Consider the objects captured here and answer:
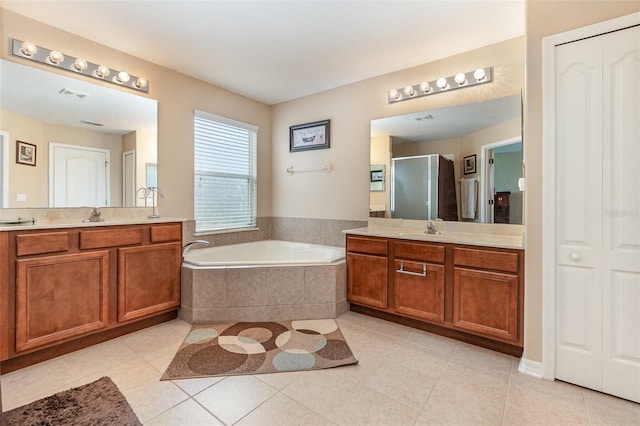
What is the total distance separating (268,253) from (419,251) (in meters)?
2.00

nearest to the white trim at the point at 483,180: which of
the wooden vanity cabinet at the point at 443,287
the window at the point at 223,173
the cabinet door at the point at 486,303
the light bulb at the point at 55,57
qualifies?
the wooden vanity cabinet at the point at 443,287

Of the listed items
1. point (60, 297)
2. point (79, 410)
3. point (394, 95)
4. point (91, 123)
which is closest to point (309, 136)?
point (394, 95)

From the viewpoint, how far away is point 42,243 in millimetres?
2031

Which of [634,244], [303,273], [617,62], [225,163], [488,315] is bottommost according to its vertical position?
[488,315]

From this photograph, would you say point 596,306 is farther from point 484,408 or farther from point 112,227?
point 112,227

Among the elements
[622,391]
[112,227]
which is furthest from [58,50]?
[622,391]

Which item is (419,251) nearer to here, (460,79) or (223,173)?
(460,79)

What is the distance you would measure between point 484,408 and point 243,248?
113 inches

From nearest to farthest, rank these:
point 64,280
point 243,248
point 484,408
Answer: point 484,408
point 64,280
point 243,248

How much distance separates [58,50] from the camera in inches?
95.1

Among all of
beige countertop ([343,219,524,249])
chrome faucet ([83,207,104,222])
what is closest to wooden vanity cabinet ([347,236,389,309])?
beige countertop ([343,219,524,249])

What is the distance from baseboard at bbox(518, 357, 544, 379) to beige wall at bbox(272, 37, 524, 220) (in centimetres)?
194

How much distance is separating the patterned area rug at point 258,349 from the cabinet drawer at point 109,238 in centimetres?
92

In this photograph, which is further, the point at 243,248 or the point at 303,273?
the point at 243,248
